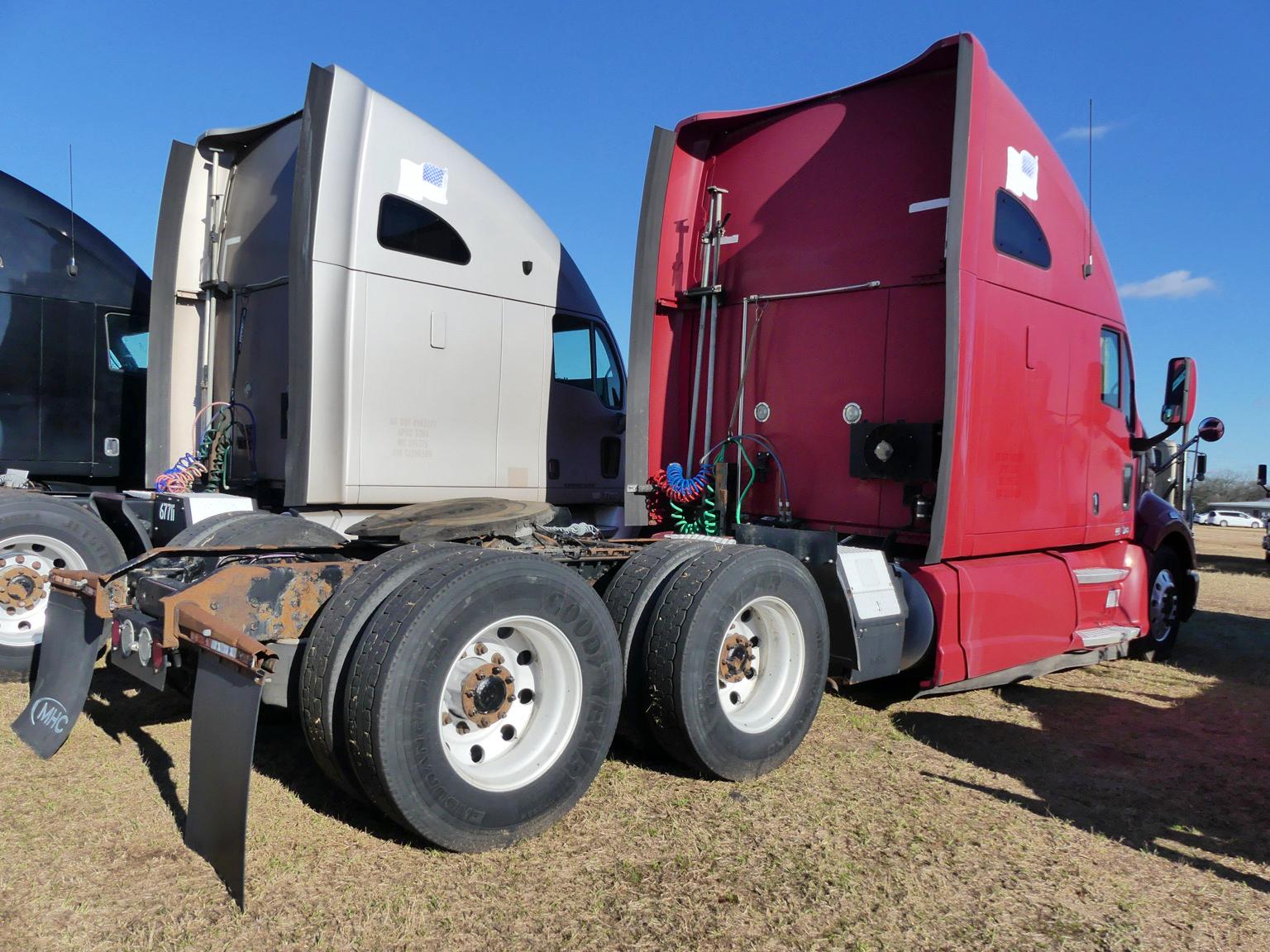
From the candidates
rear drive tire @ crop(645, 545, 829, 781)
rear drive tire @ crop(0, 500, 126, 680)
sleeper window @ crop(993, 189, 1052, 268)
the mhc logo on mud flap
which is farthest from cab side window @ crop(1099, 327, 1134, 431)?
rear drive tire @ crop(0, 500, 126, 680)

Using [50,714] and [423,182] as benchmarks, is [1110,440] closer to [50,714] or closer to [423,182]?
[423,182]

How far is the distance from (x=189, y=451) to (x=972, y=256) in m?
5.81

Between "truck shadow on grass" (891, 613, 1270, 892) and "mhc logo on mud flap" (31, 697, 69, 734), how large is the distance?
3.87 m

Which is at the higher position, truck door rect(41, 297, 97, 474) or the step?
truck door rect(41, 297, 97, 474)

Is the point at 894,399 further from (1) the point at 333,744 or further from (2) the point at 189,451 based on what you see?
(2) the point at 189,451

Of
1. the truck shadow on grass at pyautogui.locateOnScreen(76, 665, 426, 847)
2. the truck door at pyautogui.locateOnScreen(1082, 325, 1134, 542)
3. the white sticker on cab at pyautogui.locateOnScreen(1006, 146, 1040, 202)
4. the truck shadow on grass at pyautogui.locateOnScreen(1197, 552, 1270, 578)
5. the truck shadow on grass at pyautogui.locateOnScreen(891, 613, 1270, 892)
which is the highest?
the white sticker on cab at pyautogui.locateOnScreen(1006, 146, 1040, 202)

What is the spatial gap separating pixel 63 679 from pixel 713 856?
2733 mm

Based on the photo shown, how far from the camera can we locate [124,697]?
5.27 m

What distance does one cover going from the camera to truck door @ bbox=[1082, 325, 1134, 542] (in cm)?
649

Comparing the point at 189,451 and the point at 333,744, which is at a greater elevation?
the point at 189,451

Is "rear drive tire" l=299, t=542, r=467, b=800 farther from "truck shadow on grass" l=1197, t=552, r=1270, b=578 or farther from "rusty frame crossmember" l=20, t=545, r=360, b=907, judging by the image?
"truck shadow on grass" l=1197, t=552, r=1270, b=578

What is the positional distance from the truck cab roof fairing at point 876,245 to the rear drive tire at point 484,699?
97.9 inches

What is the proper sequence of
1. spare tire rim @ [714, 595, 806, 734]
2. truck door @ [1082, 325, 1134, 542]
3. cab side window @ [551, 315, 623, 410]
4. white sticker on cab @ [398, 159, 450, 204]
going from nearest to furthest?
spare tire rim @ [714, 595, 806, 734] < white sticker on cab @ [398, 159, 450, 204] < truck door @ [1082, 325, 1134, 542] < cab side window @ [551, 315, 623, 410]

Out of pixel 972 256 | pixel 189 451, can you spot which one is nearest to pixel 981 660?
→ pixel 972 256
